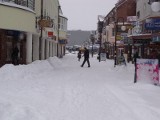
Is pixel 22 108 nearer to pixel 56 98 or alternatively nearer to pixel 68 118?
pixel 68 118

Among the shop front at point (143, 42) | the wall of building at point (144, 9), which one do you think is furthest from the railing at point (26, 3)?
the wall of building at point (144, 9)

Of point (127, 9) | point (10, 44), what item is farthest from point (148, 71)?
point (127, 9)

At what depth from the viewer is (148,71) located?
16.6 metres

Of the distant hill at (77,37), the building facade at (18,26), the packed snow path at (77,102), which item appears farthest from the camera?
the distant hill at (77,37)

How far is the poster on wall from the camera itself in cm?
1619

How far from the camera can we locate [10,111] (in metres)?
8.59

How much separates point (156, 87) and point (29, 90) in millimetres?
4917

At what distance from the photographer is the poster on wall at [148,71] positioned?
1619 cm

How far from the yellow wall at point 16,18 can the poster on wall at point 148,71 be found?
8.85 meters

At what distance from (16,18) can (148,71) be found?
10.1 meters

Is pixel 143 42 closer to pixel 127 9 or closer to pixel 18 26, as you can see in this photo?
pixel 18 26

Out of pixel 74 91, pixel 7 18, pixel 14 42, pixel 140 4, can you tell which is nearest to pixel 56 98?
pixel 74 91

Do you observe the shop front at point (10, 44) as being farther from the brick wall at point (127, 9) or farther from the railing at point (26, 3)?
the brick wall at point (127, 9)

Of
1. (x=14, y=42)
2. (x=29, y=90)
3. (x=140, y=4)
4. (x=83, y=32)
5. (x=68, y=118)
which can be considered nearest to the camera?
(x=68, y=118)
